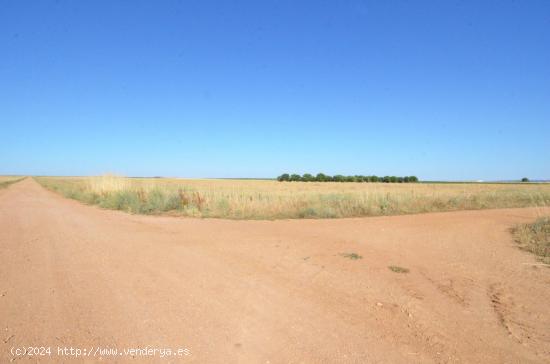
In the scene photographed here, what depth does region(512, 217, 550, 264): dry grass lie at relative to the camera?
7.05 m

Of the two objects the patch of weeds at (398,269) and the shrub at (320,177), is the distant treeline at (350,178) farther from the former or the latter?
the patch of weeds at (398,269)

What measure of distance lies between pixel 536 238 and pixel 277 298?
7424 millimetres

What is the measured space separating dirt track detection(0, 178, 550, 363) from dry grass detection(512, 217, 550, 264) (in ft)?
1.19

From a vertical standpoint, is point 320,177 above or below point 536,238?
above

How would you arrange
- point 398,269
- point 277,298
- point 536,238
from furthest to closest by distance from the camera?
point 536,238, point 398,269, point 277,298

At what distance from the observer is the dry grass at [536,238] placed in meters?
7.05

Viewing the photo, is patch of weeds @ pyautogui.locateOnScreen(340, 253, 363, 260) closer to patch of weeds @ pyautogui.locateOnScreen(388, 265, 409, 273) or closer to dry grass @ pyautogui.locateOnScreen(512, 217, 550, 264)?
patch of weeds @ pyautogui.locateOnScreen(388, 265, 409, 273)

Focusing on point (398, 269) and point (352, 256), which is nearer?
point (398, 269)

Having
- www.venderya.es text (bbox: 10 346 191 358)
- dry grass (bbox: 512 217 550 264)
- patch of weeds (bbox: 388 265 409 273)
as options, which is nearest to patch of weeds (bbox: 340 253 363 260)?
patch of weeds (bbox: 388 265 409 273)

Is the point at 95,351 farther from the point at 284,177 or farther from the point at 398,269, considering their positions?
the point at 284,177

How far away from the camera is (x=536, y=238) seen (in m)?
8.20

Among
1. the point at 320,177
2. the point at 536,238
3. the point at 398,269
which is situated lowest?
the point at 398,269

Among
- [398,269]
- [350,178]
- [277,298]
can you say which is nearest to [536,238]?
[398,269]

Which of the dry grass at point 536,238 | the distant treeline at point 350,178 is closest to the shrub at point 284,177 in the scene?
the distant treeline at point 350,178
